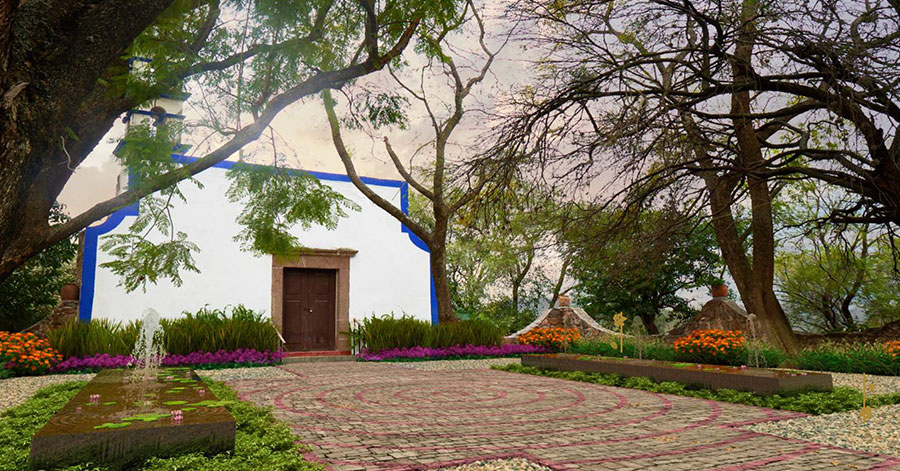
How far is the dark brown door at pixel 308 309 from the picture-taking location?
15.5 meters

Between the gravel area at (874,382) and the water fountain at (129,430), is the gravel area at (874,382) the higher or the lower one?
the lower one

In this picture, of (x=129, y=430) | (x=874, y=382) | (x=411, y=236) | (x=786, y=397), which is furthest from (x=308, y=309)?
(x=874, y=382)

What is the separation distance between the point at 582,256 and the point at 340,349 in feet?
29.7

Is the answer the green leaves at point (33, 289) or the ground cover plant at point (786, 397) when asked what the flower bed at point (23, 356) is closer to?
the green leaves at point (33, 289)

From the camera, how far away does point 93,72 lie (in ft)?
12.7

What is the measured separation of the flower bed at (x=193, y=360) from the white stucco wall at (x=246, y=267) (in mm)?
2629

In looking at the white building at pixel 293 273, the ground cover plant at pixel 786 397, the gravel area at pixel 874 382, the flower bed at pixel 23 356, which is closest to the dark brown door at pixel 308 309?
the white building at pixel 293 273

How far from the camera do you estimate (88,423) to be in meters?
4.03

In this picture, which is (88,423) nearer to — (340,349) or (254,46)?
(254,46)

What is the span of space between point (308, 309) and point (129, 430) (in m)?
12.1

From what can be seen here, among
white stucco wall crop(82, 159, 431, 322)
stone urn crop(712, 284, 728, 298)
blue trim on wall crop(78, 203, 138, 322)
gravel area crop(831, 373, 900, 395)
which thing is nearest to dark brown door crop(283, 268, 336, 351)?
white stucco wall crop(82, 159, 431, 322)

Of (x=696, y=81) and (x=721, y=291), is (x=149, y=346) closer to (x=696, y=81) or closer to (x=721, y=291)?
(x=696, y=81)

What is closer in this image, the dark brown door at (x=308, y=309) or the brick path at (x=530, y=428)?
the brick path at (x=530, y=428)

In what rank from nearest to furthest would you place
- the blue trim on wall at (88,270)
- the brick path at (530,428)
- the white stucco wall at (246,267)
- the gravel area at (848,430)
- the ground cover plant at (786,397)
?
the brick path at (530,428), the gravel area at (848,430), the ground cover plant at (786,397), the blue trim on wall at (88,270), the white stucco wall at (246,267)
